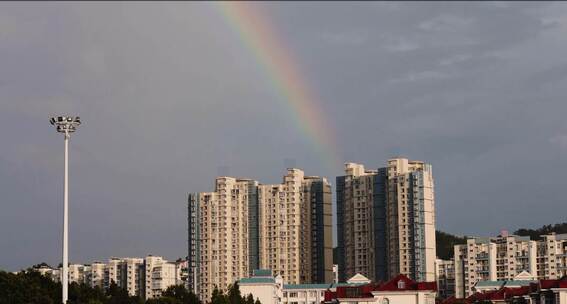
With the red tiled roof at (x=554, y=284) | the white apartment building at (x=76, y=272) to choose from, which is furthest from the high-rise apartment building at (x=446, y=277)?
the white apartment building at (x=76, y=272)

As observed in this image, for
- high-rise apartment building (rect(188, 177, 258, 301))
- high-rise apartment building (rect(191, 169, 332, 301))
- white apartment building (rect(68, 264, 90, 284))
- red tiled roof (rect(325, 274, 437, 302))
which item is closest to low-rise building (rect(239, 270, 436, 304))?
red tiled roof (rect(325, 274, 437, 302))

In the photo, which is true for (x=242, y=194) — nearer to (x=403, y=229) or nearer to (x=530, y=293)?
(x=403, y=229)

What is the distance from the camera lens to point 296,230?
12950 cm

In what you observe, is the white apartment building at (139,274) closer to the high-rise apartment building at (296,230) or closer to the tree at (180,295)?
the high-rise apartment building at (296,230)

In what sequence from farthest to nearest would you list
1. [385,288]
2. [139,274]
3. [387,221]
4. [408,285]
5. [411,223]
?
[139,274] < [387,221] < [411,223] < [385,288] < [408,285]

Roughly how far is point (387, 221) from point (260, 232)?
1558 centimetres

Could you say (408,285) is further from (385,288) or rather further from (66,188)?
(66,188)

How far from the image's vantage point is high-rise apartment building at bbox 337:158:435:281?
12062cm

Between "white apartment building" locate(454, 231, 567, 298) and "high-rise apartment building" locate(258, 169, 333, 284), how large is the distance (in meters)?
15.2

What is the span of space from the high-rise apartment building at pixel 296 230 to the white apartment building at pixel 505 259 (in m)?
15.2

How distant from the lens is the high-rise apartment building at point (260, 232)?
12838 cm

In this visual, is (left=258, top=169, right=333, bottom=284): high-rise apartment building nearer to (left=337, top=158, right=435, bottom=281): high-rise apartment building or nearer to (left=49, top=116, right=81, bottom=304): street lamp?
(left=337, top=158, right=435, bottom=281): high-rise apartment building

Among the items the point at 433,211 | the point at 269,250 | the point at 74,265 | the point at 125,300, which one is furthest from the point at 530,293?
the point at 74,265

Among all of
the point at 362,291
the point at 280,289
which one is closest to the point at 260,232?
the point at 280,289
